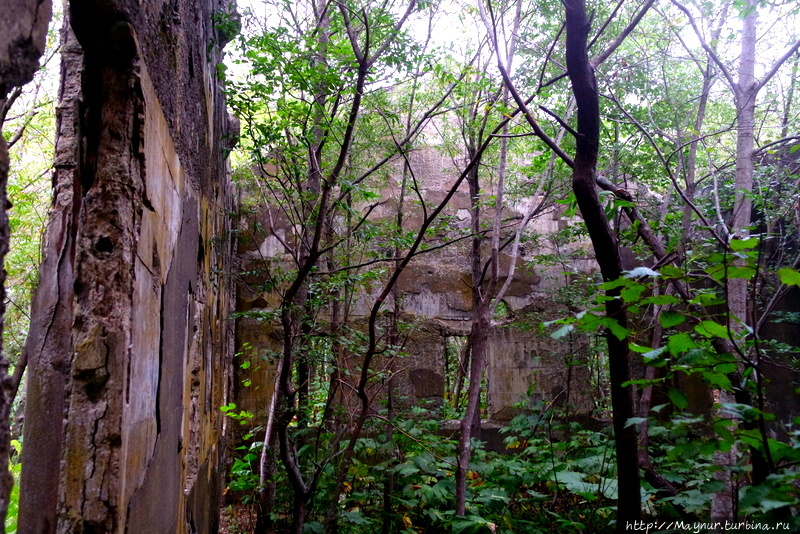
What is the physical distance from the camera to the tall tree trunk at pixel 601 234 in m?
1.71

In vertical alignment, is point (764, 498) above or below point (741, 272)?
below

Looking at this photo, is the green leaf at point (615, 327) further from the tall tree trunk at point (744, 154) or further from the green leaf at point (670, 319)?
the tall tree trunk at point (744, 154)

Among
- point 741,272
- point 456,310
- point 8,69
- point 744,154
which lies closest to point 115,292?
point 8,69

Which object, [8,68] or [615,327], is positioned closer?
[8,68]

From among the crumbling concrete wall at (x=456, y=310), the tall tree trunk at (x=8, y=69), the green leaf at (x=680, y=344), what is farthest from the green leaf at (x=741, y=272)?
the crumbling concrete wall at (x=456, y=310)

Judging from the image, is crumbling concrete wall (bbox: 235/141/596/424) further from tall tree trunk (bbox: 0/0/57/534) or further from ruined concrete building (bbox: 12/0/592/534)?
tall tree trunk (bbox: 0/0/57/534)

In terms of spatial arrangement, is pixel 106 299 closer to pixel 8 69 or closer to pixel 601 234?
pixel 8 69

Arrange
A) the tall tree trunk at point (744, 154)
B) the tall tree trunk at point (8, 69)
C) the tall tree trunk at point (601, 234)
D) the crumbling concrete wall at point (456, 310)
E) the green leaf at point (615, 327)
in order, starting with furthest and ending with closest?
the crumbling concrete wall at point (456, 310) → the tall tree trunk at point (744, 154) → the tall tree trunk at point (601, 234) → the green leaf at point (615, 327) → the tall tree trunk at point (8, 69)

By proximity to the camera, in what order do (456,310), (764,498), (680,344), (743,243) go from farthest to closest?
(456,310)
(680,344)
(743,243)
(764,498)

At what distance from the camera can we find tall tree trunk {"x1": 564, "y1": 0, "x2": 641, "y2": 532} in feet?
5.63

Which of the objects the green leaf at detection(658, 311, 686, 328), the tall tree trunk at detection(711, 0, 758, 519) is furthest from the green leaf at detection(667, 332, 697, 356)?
the tall tree trunk at detection(711, 0, 758, 519)

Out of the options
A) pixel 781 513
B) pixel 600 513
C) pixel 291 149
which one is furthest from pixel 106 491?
pixel 600 513

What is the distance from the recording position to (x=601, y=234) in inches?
68.4

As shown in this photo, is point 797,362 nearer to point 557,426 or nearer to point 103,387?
point 557,426
